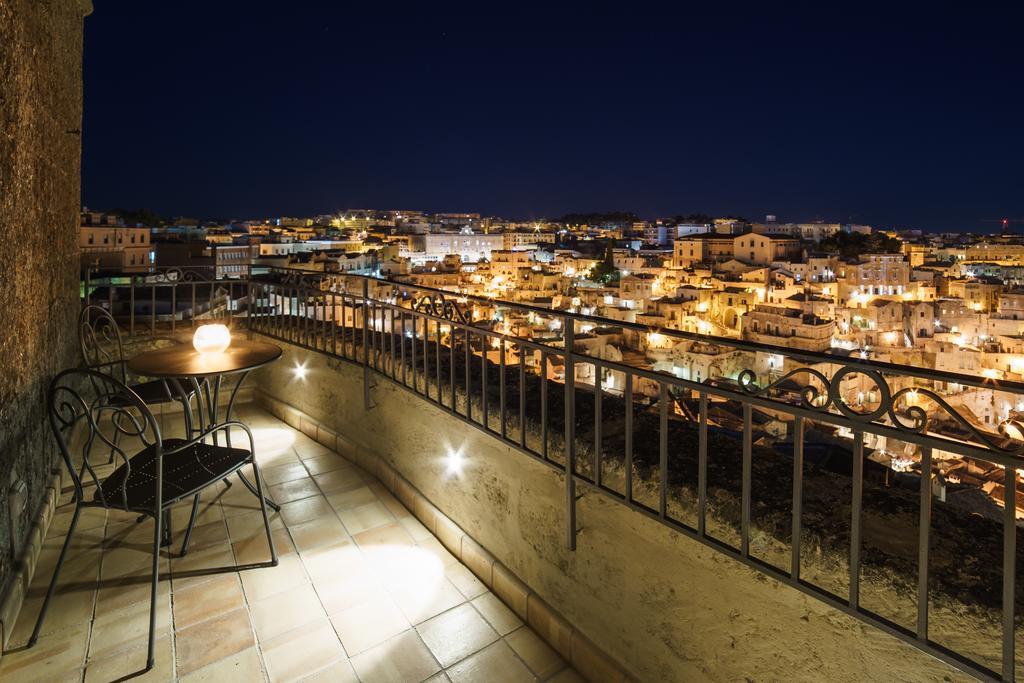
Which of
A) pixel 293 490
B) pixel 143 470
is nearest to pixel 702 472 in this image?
pixel 143 470

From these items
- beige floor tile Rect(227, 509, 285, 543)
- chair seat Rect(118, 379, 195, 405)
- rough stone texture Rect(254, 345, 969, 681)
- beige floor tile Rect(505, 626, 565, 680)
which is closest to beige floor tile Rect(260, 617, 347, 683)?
beige floor tile Rect(505, 626, 565, 680)

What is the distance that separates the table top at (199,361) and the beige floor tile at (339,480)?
114cm

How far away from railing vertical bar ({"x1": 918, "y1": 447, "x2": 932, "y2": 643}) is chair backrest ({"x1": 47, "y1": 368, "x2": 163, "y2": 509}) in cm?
277

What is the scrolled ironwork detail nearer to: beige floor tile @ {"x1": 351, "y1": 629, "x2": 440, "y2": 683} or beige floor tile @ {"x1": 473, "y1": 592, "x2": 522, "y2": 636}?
beige floor tile @ {"x1": 473, "y1": 592, "x2": 522, "y2": 636}

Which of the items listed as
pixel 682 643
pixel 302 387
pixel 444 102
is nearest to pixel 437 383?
pixel 682 643

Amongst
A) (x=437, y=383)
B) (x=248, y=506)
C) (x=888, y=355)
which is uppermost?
(x=437, y=383)

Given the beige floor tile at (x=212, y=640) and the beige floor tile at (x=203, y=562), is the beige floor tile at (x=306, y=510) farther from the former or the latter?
the beige floor tile at (x=212, y=640)

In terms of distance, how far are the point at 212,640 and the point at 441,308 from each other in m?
2.06

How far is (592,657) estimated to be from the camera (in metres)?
2.39

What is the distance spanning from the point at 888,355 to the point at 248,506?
40.3 m

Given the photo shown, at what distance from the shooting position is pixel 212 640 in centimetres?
257

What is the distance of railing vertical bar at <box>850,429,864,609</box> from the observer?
1.46 metres

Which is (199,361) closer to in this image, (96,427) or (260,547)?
(96,427)

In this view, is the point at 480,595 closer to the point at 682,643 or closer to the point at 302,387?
the point at 682,643
